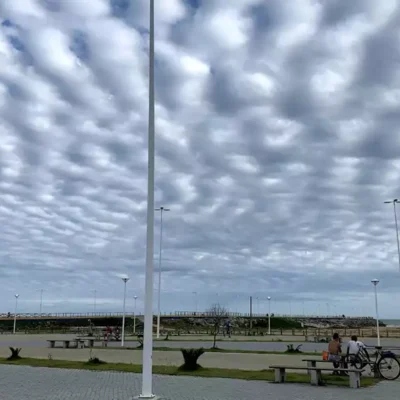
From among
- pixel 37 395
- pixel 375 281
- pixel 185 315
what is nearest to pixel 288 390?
pixel 37 395

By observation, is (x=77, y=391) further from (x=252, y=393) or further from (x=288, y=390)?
(x=288, y=390)

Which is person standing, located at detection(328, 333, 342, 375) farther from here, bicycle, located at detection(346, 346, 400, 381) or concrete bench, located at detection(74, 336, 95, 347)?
concrete bench, located at detection(74, 336, 95, 347)

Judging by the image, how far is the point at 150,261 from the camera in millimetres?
11742

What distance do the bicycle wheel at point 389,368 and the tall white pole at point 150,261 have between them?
7.56 m

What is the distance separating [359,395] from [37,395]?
23.8 ft

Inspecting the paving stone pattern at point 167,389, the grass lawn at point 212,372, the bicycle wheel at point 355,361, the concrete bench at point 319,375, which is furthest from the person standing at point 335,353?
the concrete bench at point 319,375

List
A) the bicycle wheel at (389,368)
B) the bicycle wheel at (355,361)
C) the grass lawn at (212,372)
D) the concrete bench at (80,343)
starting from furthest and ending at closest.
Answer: the concrete bench at (80,343), the bicycle wheel at (355,361), the bicycle wheel at (389,368), the grass lawn at (212,372)

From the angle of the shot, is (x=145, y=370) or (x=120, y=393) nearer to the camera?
(x=145, y=370)

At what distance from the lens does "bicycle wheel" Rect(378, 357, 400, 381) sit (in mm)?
15523

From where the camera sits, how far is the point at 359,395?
12203 millimetres

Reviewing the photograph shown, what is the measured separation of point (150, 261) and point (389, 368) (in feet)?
27.6

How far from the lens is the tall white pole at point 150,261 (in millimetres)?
11117

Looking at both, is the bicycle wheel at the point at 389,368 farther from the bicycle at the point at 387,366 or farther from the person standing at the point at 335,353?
the person standing at the point at 335,353

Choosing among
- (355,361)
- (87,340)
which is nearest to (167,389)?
(355,361)
